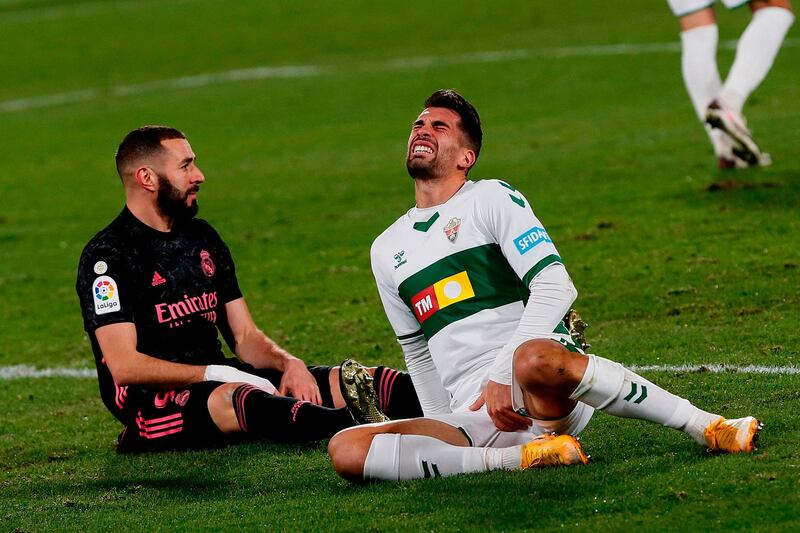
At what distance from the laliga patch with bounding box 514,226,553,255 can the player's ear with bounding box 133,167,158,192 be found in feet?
7.08

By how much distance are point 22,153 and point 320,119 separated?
12.8 feet

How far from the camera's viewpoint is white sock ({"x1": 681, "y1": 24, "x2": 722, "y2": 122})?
11.9 m

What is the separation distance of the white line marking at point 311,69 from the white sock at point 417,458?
54.3 feet

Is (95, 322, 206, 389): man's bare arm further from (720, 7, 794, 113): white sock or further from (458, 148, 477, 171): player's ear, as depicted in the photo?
(720, 7, 794, 113): white sock

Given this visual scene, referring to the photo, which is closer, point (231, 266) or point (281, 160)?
point (231, 266)

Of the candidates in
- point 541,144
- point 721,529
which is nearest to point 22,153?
point 541,144

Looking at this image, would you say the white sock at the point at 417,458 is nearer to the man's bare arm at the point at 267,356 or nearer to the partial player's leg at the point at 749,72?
the man's bare arm at the point at 267,356

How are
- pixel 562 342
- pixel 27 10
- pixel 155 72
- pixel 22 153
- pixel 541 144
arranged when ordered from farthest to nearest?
pixel 27 10
pixel 155 72
pixel 22 153
pixel 541 144
pixel 562 342

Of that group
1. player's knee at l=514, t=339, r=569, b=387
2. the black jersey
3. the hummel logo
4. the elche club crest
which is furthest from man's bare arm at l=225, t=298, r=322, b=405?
player's knee at l=514, t=339, r=569, b=387

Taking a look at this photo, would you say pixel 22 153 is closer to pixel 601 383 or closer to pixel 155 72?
pixel 155 72

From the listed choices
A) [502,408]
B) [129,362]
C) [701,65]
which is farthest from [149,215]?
[701,65]

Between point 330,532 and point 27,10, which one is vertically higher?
point 27,10

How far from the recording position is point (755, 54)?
1173 cm

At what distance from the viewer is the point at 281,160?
1628 centimetres
